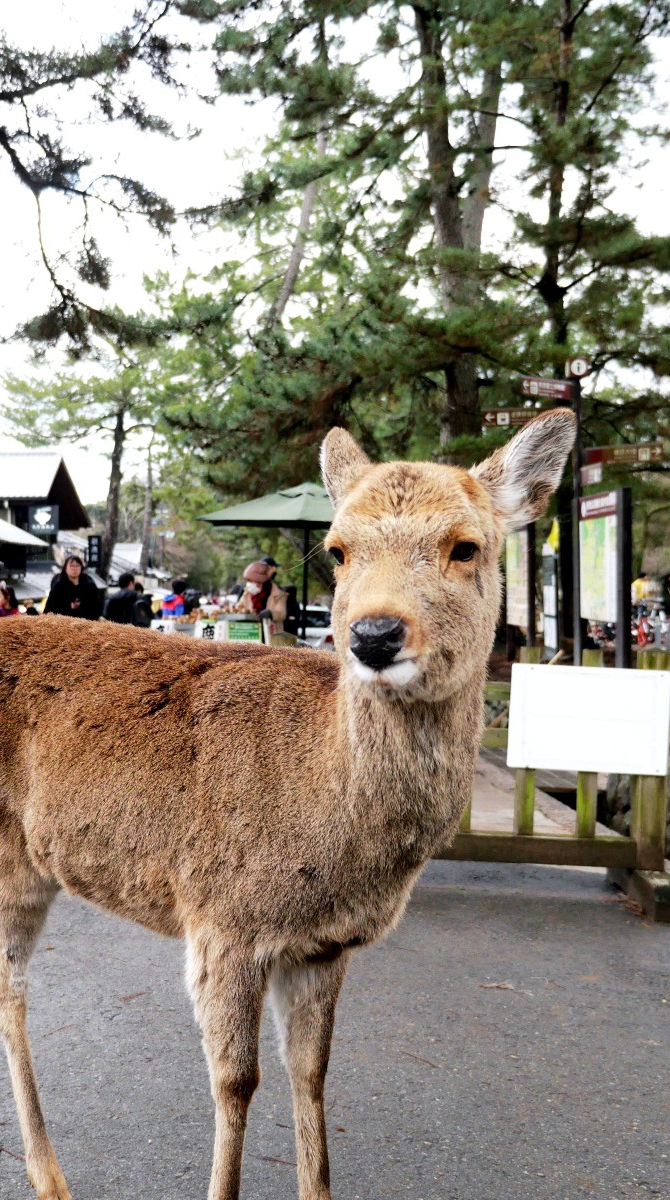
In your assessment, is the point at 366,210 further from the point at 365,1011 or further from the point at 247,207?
the point at 365,1011

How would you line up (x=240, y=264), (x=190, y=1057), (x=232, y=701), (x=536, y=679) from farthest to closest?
(x=240, y=264) → (x=536, y=679) → (x=190, y=1057) → (x=232, y=701)

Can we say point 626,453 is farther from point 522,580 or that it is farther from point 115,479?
point 115,479

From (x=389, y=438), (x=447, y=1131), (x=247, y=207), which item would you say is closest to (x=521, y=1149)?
(x=447, y=1131)

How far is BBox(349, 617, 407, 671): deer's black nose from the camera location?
1979 millimetres

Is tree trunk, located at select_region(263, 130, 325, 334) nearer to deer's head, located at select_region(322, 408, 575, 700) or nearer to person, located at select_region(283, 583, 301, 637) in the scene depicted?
person, located at select_region(283, 583, 301, 637)

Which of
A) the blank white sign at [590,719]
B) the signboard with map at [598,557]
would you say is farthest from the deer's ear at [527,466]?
the signboard with map at [598,557]

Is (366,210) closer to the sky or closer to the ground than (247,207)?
closer to the sky

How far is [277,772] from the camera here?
8.46ft

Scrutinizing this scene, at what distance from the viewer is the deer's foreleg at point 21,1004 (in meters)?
2.81

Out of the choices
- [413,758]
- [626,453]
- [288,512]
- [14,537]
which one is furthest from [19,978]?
[14,537]

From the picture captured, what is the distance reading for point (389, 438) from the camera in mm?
15930

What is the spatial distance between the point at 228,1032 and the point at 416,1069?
5.02ft

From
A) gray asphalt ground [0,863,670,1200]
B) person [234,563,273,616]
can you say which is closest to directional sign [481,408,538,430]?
person [234,563,273,616]

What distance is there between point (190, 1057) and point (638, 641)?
23669 mm
